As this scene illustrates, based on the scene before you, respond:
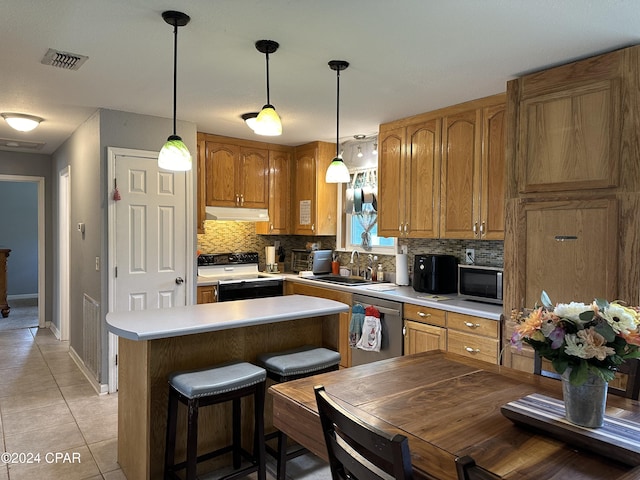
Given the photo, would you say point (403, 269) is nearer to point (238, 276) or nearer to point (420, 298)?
point (420, 298)

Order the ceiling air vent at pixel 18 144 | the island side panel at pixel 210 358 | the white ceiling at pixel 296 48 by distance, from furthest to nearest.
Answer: the ceiling air vent at pixel 18 144
the island side panel at pixel 210 358
the white ceiling at pixel 296 48

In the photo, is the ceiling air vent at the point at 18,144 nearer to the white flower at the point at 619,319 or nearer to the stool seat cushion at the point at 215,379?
the stool seat cushion at the point at 215,379

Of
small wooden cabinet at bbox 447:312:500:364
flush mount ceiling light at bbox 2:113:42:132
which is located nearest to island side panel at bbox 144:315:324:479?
small wooden cabinet at bbox 447:312:500:364

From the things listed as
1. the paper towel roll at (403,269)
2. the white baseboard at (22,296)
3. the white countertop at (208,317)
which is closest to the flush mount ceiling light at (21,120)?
the white countertop at (208,317)

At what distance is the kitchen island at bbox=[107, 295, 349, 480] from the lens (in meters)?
2.27

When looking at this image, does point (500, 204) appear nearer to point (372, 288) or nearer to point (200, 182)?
point (372, 288)

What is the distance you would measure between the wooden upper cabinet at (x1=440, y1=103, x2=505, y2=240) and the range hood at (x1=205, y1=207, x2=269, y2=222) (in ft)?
7.18

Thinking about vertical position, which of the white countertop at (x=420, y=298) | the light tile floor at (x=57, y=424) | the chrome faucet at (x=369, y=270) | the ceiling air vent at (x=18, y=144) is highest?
the ceiling air vent at (x=18, y=144)

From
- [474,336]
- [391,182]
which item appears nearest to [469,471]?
[474,336]

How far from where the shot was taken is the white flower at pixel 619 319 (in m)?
1.22

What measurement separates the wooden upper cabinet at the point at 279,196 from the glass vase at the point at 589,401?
4080 mm

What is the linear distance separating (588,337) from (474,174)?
231 centimetres

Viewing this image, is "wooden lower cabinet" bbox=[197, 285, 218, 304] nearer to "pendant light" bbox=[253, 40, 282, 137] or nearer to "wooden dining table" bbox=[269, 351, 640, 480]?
"pendant light" bbox=[253, 40, 282, 137]

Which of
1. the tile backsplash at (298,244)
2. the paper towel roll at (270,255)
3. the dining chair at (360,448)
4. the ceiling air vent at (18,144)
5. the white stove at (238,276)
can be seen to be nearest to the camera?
the dining chair at (360,448)
